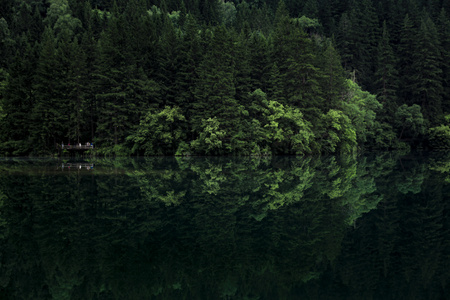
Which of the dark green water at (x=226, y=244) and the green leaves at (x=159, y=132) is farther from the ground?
the green leaves at (x=159, y=132)

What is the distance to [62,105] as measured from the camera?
54781 mm

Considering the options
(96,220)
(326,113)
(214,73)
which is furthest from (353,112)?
(96,220)

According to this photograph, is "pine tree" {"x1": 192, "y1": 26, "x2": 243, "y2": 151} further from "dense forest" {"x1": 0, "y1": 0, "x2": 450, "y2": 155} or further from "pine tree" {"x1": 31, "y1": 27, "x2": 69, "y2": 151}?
"pine tree" {"x1": 31, "y1": 27, "x2": 69, "y2": 151}

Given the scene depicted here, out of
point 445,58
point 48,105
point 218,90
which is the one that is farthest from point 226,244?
point 445,58

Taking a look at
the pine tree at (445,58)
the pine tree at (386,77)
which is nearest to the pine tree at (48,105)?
the pine tree at (386,77)

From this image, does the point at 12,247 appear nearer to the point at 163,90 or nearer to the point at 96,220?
the point at 96,220

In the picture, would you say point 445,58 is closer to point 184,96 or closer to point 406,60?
point 406,60

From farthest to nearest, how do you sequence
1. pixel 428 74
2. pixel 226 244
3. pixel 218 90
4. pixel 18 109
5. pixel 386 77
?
pixel 386 77
pixel 428 74
pixel 18 109
pixel 218 90
pixel 226 244

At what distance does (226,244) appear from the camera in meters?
9.54

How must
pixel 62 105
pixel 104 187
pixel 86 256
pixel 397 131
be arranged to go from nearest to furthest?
pixel 86 256 → pixel 104 187 → pixel 62 105 → pixel 397 131

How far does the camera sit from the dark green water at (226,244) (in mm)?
7008

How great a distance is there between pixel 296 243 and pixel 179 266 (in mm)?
2843

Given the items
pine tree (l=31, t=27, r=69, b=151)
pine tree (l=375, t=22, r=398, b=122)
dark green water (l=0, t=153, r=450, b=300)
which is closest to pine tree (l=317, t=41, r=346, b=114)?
pine tree (l=375, t=22, r=398, b=122)

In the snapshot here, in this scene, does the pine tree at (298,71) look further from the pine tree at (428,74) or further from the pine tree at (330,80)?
the pine tree at (428,74)
